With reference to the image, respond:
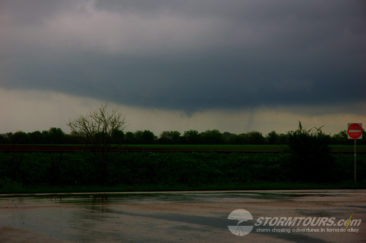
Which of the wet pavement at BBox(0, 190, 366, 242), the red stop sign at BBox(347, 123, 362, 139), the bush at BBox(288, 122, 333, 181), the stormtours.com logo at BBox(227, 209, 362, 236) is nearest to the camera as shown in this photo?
the wet pavement at BBox(0, 190, 366, 242)

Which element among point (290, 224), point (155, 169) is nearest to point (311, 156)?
point (155, 169)

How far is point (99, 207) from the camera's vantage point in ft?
48.6

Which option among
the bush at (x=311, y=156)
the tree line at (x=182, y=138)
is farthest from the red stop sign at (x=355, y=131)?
the tree line at (x=182, y=138)

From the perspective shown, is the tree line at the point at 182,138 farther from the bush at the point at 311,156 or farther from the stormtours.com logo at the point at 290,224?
the stormtours.com logo at the point at 290,224

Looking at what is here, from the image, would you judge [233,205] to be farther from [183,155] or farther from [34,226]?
[183,155]

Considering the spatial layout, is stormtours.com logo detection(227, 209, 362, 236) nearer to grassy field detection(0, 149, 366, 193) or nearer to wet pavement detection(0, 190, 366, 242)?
wet pavement detection(0, 190, 366, 242)

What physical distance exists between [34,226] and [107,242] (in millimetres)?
2970

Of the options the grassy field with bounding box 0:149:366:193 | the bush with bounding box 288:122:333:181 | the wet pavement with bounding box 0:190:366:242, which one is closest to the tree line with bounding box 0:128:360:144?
the grassy field with bounding box 0:149:366:193

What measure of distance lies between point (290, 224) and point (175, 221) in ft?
10.6

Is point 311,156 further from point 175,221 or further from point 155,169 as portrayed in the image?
point 175,221

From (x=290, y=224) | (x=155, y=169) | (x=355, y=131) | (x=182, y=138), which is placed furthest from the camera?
(x=182, y=138)

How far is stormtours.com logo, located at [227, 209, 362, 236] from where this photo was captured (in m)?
10.5

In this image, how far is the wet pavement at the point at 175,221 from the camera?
31.5 feet

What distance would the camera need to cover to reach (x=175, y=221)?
11.8 metres
